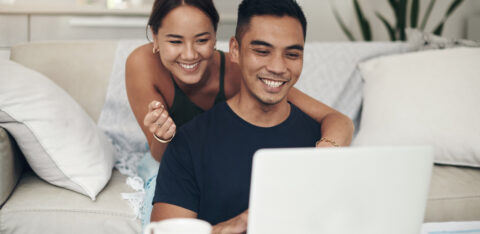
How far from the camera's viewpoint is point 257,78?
1042mm

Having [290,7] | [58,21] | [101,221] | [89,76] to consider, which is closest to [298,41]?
[290,7]

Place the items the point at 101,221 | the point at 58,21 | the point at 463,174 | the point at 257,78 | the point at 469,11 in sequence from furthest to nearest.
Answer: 1. the point at 58,21
2. the point at 469,11
3. the point at 463,174
4. the point at 101,221
5. the point at 257,78

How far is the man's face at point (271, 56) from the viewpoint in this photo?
102 centimetres

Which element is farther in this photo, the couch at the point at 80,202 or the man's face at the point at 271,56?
the couch at the point at 80,202

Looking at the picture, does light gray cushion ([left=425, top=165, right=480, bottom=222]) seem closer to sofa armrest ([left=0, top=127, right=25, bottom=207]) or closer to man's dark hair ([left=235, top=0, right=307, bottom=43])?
man's dark hair ([left=235, top=0, right=307, bottom=43])

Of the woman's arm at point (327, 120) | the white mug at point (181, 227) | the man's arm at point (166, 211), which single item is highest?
the white mug at point (181, 227)

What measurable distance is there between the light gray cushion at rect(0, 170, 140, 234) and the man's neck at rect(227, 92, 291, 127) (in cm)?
47

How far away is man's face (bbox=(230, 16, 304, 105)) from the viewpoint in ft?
3.36

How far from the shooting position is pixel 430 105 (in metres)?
1.57

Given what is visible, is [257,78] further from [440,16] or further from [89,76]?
[440,16]

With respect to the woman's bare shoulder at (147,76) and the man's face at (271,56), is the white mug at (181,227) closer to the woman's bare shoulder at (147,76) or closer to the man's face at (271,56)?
the man's face at (271,56)

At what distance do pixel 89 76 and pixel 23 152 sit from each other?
1.84 feet

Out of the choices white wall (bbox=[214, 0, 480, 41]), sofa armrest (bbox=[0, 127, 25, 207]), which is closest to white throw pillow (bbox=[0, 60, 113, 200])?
sofa armrest (bbox=[0, 127, 25, 207])

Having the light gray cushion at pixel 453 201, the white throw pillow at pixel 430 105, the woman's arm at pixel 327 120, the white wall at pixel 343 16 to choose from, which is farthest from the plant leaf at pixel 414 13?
the woman's arm at pixel 327 120
